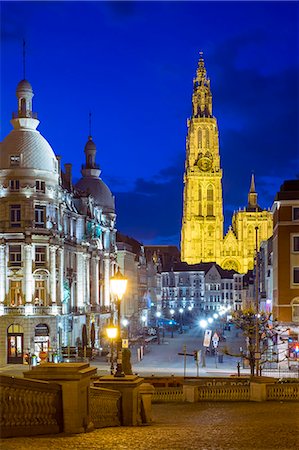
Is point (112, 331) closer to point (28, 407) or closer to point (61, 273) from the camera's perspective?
point (28, 407)

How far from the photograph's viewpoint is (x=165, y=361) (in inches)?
2776

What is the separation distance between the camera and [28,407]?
16.7 meters

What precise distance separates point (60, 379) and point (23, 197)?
4916cm

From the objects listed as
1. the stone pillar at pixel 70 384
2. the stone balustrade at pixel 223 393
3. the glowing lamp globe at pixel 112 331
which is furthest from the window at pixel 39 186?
the stone pillar at pixel 70 384

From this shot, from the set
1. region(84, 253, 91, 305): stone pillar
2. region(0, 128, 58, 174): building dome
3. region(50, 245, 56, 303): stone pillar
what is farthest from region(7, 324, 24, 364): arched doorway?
region(84, 253, 91, 305): stone pillar

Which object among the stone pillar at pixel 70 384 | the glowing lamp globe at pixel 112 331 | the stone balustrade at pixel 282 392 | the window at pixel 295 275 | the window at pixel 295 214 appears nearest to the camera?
the stone pillar at pixel 70 384

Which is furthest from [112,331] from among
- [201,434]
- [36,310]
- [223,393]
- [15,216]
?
[15,216]

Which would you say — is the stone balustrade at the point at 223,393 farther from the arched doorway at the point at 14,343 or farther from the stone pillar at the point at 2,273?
the stone pillar at the point at 2,273

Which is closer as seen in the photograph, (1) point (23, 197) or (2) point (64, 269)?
(1) point (23, 197)

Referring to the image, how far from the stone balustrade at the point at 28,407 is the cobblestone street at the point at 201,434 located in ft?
1.15

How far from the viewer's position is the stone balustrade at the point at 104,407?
802 inches

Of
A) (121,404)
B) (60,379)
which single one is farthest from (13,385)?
(121,404)

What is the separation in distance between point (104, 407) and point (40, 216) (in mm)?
46819

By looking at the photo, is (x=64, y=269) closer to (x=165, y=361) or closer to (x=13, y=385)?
(x=165, y=361)
